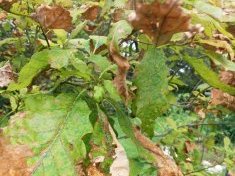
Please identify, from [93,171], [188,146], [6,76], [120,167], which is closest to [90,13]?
[6,76]

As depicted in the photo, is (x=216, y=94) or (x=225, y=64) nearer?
(x=225, y=64)

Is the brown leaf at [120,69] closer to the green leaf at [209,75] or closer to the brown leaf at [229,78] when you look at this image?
the green leaf at [209,75]

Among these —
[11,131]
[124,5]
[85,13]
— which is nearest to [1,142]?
[11,131]

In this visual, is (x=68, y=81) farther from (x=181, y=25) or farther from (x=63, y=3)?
(x=181, y=25)

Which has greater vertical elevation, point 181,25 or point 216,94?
point 181,25

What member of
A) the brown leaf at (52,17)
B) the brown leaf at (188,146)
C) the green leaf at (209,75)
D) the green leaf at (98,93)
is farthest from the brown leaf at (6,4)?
the brown leaf at (188,146)

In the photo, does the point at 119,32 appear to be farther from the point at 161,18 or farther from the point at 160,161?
the point at 160,161
